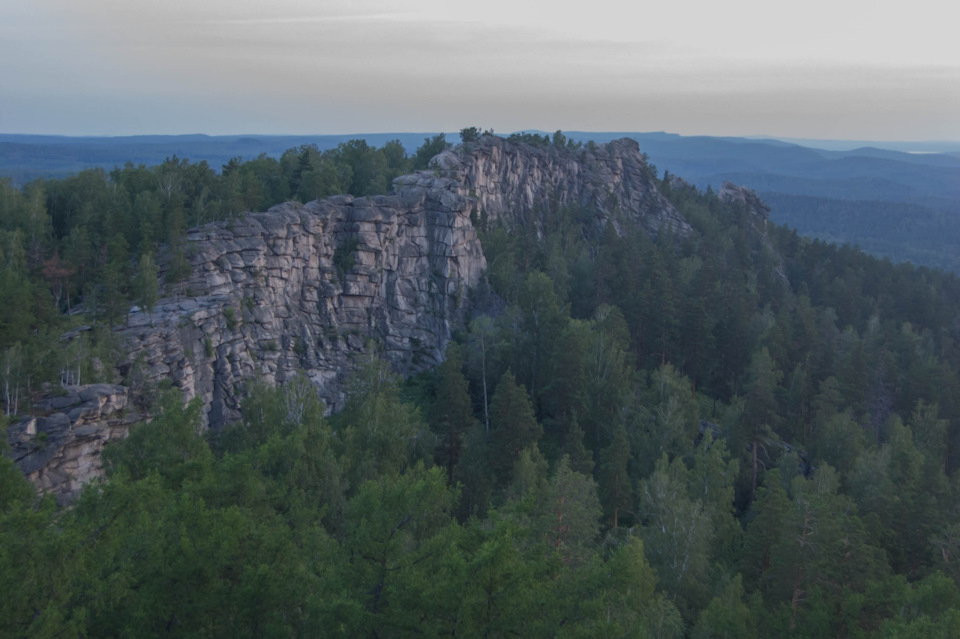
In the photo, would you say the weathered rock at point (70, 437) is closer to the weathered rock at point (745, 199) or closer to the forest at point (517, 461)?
the forest at point (517, 461)

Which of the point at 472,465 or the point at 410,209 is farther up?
the point at 410,209

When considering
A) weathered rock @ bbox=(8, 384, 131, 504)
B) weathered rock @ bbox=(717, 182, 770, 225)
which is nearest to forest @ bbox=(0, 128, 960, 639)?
weathered rock @ bbox=(8, 384, 131, 504)

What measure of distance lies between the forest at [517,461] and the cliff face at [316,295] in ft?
7.38

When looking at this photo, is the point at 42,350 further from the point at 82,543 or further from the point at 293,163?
the point at 293,163

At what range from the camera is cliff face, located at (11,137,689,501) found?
44.3 m

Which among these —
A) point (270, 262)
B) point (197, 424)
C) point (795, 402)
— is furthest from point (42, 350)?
point (795, 402)

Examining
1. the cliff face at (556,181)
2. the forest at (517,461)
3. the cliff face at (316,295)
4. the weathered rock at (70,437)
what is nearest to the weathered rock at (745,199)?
the cliff face at (556,181)

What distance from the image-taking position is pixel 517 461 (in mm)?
36375

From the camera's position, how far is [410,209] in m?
63.1

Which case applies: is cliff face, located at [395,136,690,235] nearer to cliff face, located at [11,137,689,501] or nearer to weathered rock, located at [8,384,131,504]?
cliff face, located at [11,137,689,501]

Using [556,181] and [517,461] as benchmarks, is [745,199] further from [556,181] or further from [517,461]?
[517,461]

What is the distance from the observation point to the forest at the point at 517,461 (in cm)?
1543

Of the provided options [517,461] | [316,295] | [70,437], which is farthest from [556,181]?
[70,437]

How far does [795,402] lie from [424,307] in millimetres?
30289
